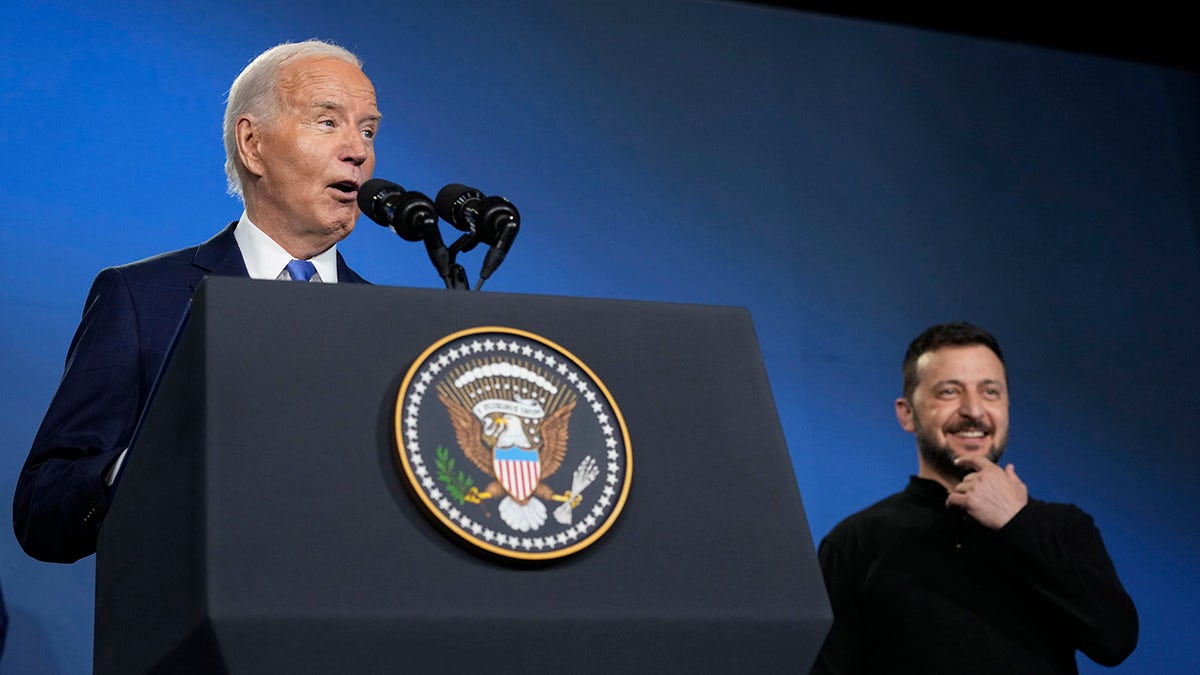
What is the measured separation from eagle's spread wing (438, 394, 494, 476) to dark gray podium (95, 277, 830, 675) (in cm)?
5

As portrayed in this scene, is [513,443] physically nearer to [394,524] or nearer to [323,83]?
[394,524]

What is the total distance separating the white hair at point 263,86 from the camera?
2.04 metres

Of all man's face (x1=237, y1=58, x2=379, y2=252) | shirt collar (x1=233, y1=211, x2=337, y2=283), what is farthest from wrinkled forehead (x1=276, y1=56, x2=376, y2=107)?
shirt collar (x1=233, y1=211, x2=337, y2=283)

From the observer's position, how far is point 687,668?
1.06m

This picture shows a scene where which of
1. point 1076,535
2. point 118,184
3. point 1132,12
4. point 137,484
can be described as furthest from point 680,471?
point 1132,12

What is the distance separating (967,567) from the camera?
8.91ft

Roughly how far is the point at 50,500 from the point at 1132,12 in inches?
146

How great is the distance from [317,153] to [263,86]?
0.52ft

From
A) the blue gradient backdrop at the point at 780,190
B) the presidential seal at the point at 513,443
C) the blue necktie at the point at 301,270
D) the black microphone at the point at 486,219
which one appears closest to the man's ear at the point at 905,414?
the blue gradient backdrop at the point at 780,190

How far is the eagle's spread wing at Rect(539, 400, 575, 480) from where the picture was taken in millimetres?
1073

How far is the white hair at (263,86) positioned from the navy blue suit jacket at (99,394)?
8.2 inches

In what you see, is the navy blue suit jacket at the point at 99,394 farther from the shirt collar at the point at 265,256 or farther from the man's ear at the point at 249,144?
the man's ear at the point at 249,144

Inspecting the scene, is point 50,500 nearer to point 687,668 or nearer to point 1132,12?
point 687,668

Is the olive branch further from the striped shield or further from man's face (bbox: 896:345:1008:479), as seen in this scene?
man's face (bbox: 896:345:1008:479)
